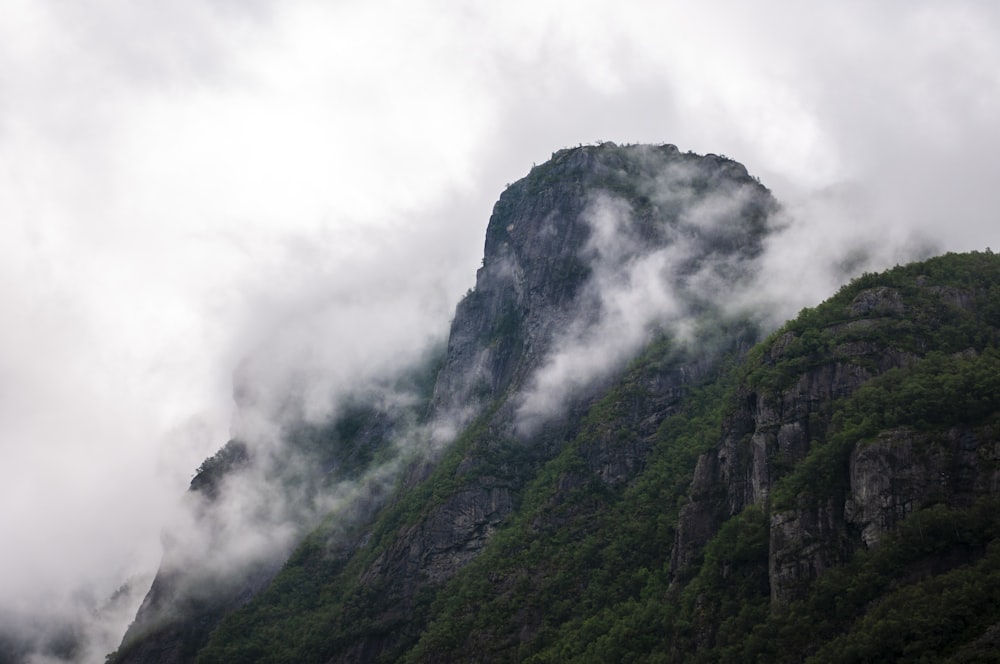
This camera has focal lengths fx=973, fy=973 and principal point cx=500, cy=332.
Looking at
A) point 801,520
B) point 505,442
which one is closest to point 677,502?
point 801,520

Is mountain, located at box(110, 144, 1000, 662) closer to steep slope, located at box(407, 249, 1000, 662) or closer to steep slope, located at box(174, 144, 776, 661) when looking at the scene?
steep slope, located at box(407, 249, 1000, 662)

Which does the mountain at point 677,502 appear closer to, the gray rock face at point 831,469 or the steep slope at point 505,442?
the gray rock face at point 831,469

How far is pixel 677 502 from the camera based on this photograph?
449ft

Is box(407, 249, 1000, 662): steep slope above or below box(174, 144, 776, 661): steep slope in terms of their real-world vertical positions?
below

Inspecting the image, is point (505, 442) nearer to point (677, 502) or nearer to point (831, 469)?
point (677, 502)

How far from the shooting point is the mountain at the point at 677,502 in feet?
323

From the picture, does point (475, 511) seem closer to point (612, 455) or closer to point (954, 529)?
point (612, 455)

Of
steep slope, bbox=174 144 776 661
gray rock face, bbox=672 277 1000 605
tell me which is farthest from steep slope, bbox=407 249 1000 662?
steep slope, bbox=174 144 776 661

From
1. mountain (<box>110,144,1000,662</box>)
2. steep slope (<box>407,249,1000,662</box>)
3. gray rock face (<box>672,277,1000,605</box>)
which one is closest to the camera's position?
steep slope (<box>407,249,1000,662</box>)

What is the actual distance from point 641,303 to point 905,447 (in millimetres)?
Result: 85930

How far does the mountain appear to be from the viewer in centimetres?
9856

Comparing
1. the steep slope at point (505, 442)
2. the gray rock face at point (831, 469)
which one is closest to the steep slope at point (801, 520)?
the gray rock face at point (831, 469)

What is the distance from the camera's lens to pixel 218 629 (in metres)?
176

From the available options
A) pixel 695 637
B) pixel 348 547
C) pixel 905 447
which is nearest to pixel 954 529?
pixel 905 447
